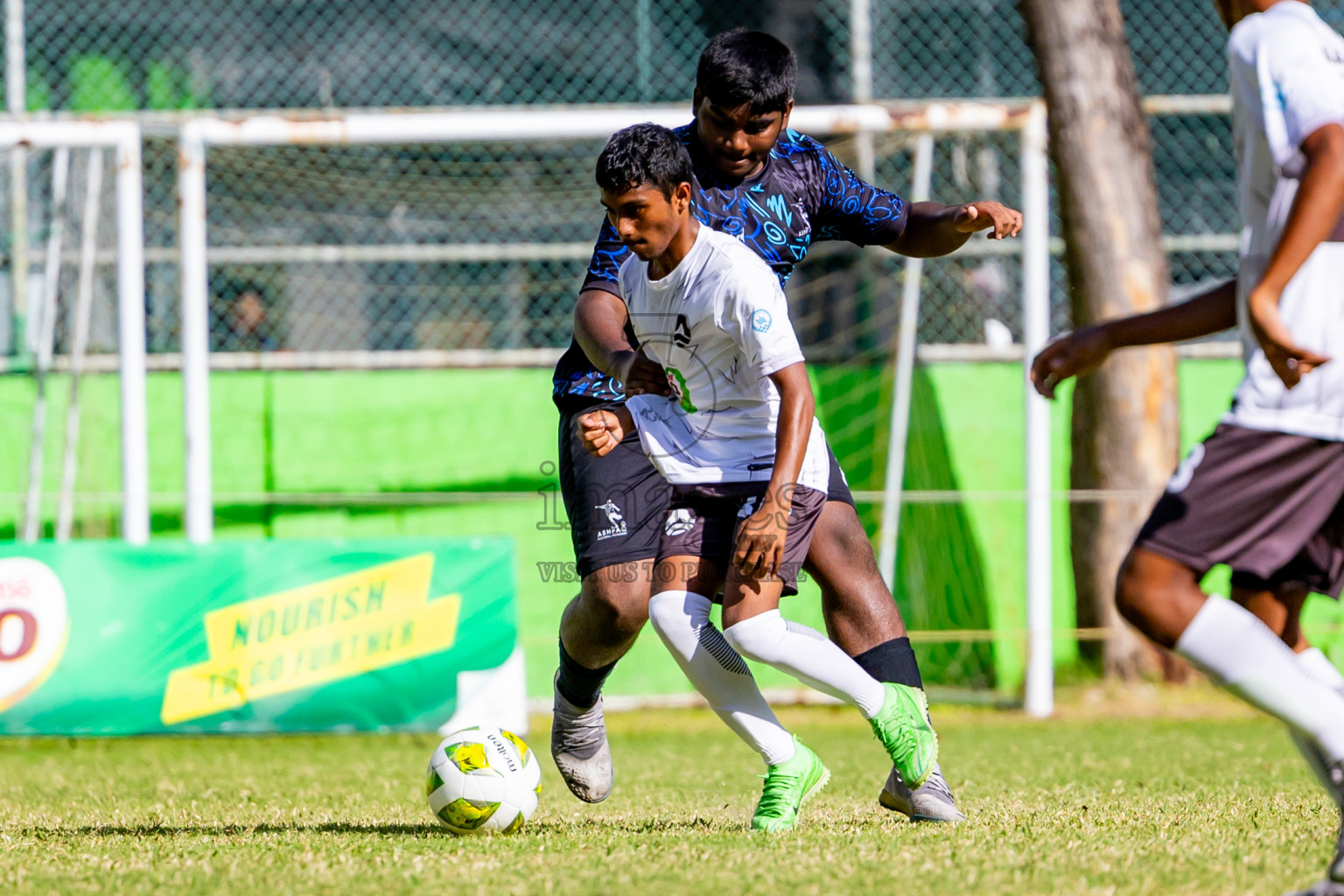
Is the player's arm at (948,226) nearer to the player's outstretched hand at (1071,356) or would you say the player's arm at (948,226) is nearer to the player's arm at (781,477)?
the player's arm at (781,477)

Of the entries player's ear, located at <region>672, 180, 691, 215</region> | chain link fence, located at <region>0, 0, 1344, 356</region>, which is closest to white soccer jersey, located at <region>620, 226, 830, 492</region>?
player's ear, located at <region>672, 180, 691, 215</region>

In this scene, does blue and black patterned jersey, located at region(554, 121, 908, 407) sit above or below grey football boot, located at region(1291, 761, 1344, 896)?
above

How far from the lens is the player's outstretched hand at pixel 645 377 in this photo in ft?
12.2

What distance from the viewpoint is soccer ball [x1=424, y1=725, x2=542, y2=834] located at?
401 cm

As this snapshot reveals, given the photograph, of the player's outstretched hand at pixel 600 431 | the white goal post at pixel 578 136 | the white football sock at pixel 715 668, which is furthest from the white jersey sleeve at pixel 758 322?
the white goal post at pixel 578 136

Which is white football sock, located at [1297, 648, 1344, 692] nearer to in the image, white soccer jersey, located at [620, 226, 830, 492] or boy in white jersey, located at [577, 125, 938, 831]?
boy in white jersey, located at [577, 125, 938, 831]

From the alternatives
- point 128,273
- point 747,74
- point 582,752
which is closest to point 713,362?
point 747,74

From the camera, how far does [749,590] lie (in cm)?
380

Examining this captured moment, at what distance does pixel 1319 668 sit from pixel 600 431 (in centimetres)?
175

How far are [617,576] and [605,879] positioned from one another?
4.35ft

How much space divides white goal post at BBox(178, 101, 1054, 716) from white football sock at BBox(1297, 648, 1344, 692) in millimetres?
5571

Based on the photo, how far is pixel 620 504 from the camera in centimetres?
426

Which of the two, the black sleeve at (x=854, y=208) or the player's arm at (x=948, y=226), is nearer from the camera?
the player's arm at (x=948, y=226)

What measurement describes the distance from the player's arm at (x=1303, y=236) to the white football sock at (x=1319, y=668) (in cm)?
72
